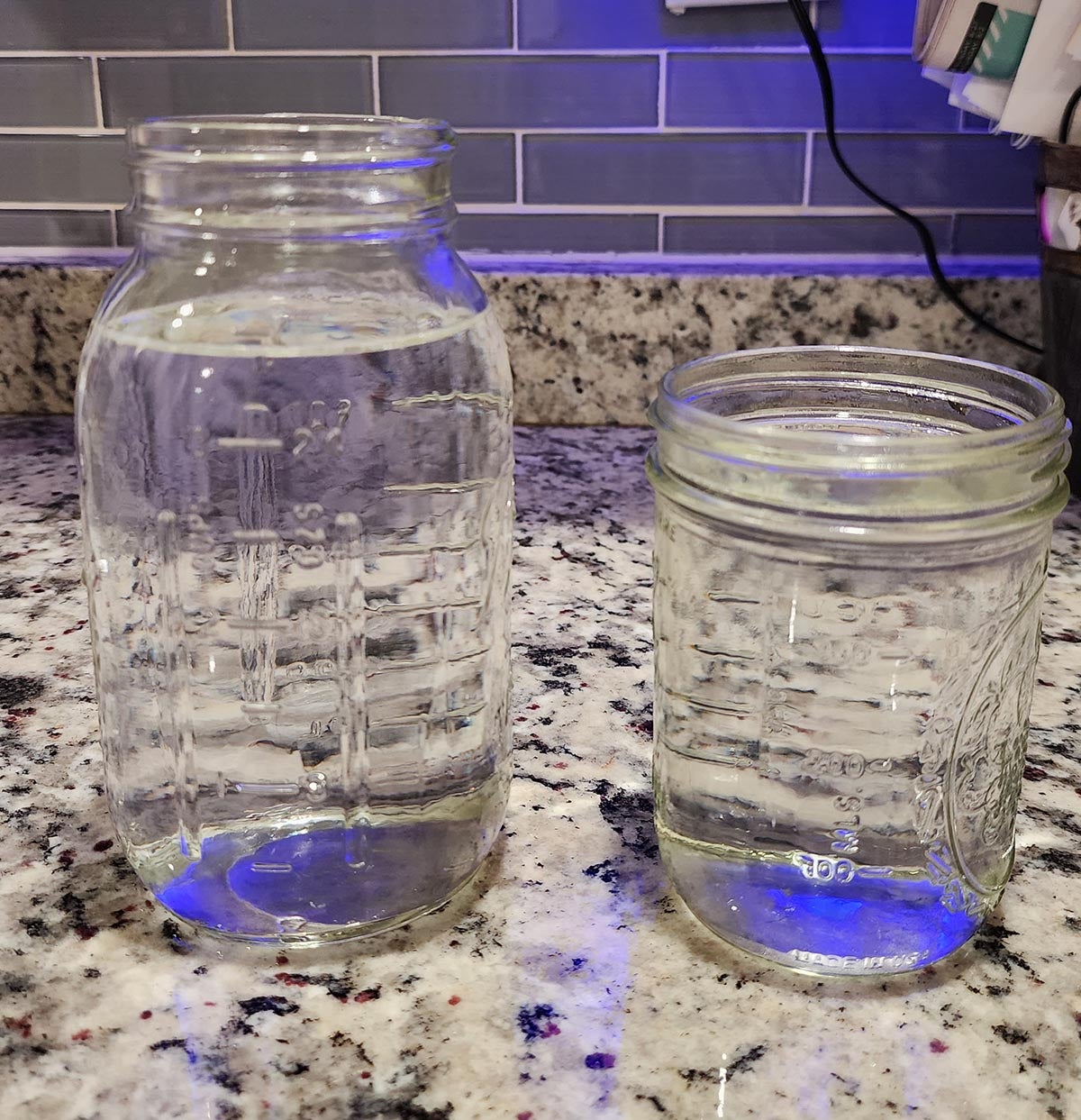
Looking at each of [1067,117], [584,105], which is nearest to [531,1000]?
[1067,117]

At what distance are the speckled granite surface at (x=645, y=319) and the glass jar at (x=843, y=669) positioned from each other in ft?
1.95

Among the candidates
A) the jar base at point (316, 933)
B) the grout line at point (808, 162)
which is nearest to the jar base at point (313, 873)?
the jar base at point (316, 933)

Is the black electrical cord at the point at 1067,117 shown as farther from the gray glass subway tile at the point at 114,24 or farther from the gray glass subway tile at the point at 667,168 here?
the gray glass subway tile at the point at 114,24

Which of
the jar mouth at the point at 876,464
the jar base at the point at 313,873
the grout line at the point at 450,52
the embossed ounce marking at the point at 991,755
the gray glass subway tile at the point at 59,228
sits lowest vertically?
the jar base at the point at 313,873

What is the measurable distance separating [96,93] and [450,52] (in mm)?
316

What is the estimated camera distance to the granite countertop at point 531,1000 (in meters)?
0.37

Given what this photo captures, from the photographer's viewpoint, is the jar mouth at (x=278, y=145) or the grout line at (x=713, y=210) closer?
the jar mouth at (x=278, y=145)

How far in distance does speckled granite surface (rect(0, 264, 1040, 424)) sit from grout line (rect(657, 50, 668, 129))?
0.14 m

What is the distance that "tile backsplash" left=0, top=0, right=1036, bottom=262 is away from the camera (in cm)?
101

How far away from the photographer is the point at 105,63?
3.40ft

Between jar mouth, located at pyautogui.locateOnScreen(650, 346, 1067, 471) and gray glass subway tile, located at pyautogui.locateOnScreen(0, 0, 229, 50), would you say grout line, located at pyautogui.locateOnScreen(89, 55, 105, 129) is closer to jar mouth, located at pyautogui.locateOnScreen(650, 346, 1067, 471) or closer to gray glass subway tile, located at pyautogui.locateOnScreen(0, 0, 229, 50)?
gray glass subway tile, located at pyautogui.locateOnScreen(0, 0, 229, 50)

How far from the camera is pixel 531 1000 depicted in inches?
16.3

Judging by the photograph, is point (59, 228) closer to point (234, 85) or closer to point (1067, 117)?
point (234, 85)

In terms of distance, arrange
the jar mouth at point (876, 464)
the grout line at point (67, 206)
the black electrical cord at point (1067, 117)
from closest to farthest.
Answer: the jar mouth at point (876, 464) → the black electrical cord at point (1067, 117) → the grout line at point (67, 206)
